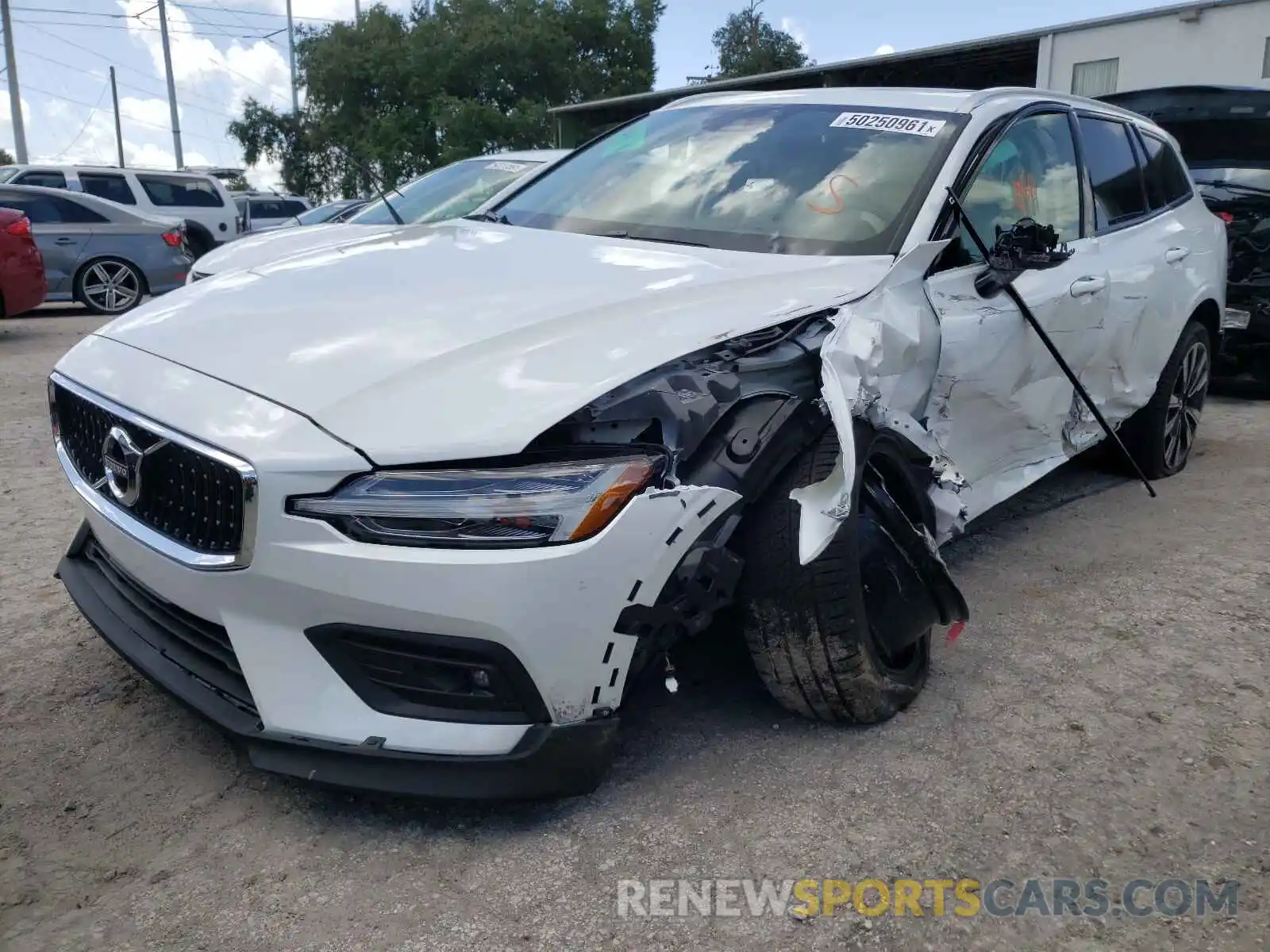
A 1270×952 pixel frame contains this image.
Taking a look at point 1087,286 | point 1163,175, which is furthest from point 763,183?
point 1163,175

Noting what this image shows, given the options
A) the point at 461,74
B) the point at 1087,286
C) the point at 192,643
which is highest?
the point at 461,74

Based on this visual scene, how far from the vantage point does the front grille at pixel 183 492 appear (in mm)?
2008

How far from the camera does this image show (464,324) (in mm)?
2293

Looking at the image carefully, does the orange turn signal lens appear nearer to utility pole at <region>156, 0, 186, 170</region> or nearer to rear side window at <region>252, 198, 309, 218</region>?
rear side window at <region>252, 198, 309, 218</region>

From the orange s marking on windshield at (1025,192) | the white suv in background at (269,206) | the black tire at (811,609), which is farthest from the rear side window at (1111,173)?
the white suv in background at (269,206)

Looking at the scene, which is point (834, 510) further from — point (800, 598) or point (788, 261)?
point (788, 261)

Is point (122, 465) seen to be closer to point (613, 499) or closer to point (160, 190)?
point (613, 499)

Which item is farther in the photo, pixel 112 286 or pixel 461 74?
pixel 461 74

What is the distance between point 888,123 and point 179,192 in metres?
14.7

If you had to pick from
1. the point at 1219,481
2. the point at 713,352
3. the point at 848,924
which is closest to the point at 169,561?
the point at 713,352

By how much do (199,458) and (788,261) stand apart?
1.54 metres

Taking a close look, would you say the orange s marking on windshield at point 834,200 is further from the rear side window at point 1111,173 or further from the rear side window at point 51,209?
the rear side window at point 51,209

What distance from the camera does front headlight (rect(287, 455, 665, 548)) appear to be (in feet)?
6.37

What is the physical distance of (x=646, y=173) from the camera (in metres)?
3.49
